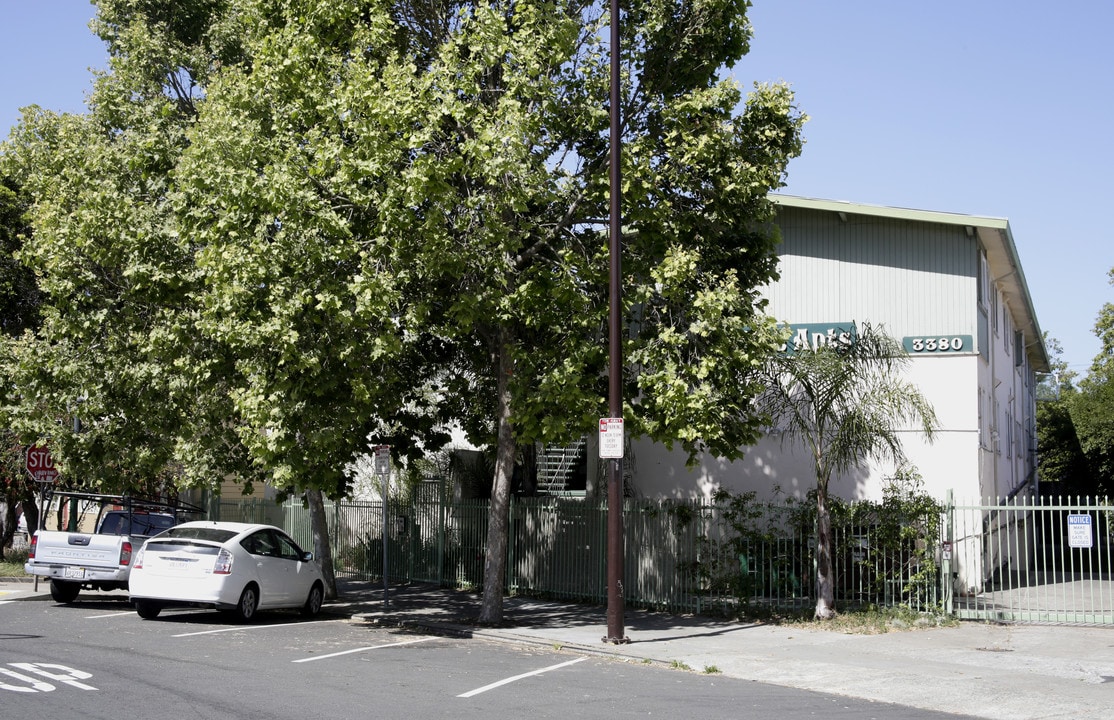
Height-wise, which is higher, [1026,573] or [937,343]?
[937,343]

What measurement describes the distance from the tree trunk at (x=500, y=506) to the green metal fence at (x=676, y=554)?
3.02 meters

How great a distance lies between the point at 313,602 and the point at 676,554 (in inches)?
250

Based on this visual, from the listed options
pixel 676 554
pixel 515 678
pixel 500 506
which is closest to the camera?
pixel 515 678

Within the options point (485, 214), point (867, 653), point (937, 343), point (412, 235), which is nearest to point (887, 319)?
point (937, 343)

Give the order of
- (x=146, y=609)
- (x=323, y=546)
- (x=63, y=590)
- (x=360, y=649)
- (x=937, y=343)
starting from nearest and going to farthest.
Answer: (x=360, y=649)
(x=146, y=609)
(x=63, y=590)
(x=323, y=546)
(x=937, y=343)

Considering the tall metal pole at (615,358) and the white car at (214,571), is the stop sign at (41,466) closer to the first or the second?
the white car at (214,571)

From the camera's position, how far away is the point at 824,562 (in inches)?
696

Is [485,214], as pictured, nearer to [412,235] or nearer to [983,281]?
[412,235]

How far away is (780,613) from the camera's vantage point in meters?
18.3

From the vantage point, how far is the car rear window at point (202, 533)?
53.9 ft

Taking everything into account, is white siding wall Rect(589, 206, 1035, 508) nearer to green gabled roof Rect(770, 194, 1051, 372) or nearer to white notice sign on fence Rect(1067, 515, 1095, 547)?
green gabled roof Rect(770, 194, 1051, 372)

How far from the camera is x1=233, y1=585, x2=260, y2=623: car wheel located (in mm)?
16422

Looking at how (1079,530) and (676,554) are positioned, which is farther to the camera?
(676,554)

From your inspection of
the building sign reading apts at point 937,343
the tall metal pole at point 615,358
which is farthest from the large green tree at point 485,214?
the building sign reading apts at point 937,343
